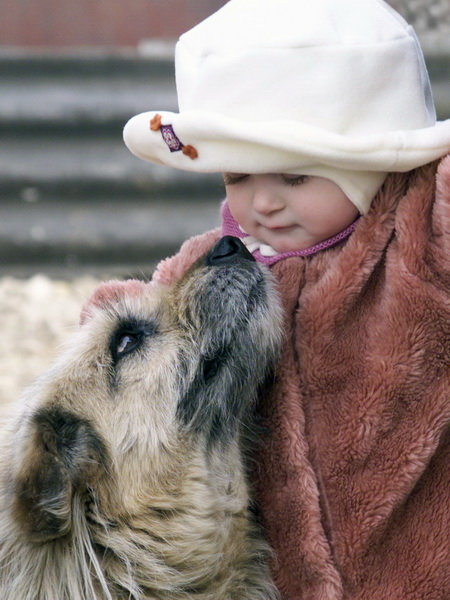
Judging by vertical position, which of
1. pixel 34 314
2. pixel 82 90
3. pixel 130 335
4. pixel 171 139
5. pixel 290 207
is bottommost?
pixel 34 314

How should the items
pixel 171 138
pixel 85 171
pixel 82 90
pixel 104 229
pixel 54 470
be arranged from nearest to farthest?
pixel 54 470 → pixel 171 138 → pixel 82 90 → pixel 85 171 → pixel 104 229

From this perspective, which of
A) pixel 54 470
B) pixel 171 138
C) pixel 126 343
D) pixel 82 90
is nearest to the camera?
pixel 54 470

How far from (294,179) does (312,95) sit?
0.77 feet

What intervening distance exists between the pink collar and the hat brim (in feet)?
0.72

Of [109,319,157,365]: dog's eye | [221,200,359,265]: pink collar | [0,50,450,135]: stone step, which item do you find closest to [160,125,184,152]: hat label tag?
[221,200,359,265]: pink collar

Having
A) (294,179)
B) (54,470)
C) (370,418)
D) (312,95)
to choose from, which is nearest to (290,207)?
(294,179)

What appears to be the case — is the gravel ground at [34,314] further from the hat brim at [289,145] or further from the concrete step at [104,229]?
the hat brim at [289,145]

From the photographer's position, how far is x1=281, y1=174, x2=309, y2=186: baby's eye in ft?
8.66

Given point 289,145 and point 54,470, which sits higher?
point 289,145

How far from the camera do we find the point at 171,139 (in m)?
2.69

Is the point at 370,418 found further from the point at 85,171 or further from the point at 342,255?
the point at 85,171

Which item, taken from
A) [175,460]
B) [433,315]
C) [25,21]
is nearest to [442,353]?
[433,315]

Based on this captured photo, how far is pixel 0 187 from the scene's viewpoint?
611cm

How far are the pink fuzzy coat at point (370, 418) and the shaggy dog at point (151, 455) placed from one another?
0.39 ft
